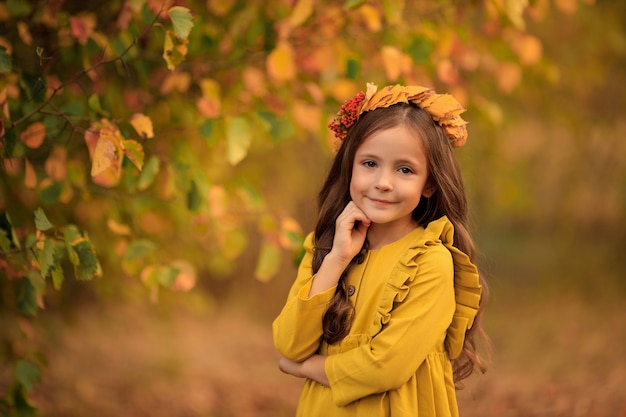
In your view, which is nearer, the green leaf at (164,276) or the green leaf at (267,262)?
the green leaf at (164,276)

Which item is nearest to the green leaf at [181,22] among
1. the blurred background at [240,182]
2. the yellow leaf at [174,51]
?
the blurred background at [240,182]

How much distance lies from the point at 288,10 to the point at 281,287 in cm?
410

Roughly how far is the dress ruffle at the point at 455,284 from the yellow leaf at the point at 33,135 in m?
1.28

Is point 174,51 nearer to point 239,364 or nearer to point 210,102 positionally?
point 210,102

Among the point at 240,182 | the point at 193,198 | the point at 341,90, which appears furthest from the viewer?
the point at 240,182

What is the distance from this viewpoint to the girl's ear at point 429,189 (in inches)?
75.0

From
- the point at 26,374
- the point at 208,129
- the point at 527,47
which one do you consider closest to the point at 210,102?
the point at 208,129

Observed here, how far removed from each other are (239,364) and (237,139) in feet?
11.0

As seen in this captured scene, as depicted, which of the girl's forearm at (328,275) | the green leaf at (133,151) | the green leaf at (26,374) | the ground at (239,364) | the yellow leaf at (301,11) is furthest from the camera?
the ground at (239,364)

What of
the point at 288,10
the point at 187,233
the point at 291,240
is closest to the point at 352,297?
the point at 291,240

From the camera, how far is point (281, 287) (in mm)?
6637

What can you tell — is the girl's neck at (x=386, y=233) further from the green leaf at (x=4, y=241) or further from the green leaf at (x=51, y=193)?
the green leaf at (x=51, y=193)

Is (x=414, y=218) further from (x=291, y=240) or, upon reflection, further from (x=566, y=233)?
(x=566, y=233)

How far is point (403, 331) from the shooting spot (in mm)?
1734
